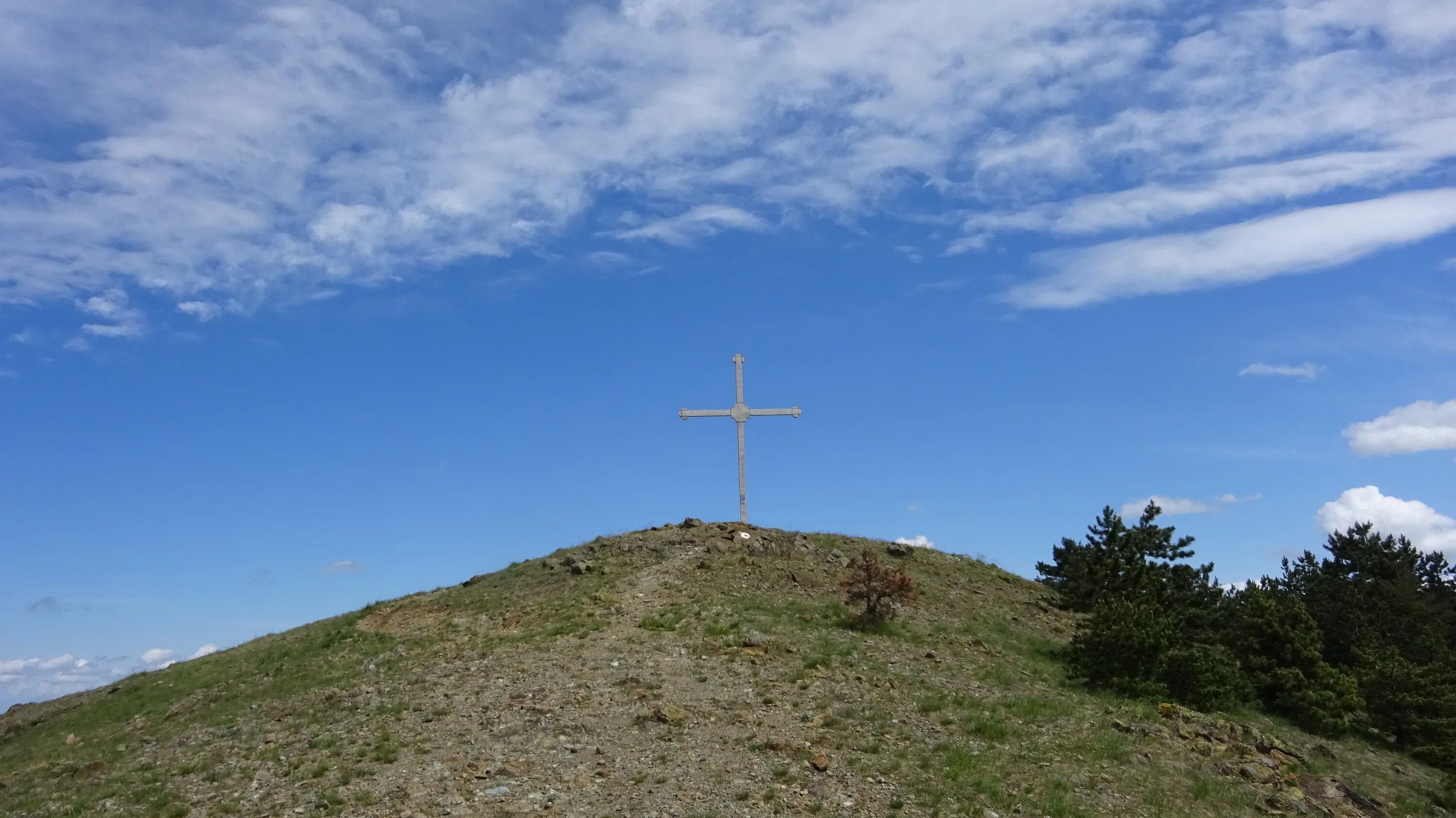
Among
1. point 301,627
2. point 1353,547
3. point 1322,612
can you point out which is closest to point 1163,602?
point 1322,612

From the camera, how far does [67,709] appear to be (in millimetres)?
29172

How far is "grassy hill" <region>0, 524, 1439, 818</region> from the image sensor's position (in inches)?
604

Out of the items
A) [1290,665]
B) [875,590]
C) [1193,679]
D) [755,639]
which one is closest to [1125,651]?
[1193,679]

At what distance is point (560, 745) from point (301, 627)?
19154 millimetres

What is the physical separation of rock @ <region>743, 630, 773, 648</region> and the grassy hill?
80 mm

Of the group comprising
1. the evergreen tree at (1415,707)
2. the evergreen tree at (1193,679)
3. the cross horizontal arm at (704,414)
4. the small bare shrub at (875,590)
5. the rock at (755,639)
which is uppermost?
the cross horizontal arm at (704,414)

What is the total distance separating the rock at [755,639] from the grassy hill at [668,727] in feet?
0.26

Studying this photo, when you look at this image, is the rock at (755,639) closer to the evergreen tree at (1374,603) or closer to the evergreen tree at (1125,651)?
the evergreen tree at (1125,651)

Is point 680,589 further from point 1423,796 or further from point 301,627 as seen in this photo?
point 1423,796

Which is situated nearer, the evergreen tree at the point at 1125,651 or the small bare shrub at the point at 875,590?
the evergreen tree at the point at 1125,651

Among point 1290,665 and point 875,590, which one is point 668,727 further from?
point 1290,665

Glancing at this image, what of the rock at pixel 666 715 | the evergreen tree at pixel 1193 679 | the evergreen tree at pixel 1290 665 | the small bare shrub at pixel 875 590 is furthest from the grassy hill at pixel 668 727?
the evergreen tree at pixel 1290 665

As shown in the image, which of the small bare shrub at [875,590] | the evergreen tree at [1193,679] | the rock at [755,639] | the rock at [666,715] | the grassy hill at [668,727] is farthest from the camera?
the small bare shrub at [875,590]

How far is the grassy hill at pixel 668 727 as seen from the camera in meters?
15.3
